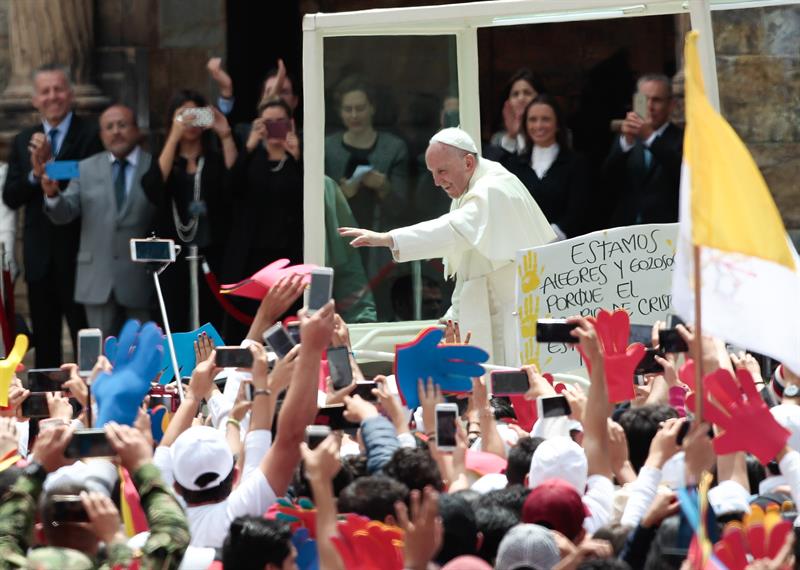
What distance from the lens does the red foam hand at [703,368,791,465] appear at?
4.96 meters

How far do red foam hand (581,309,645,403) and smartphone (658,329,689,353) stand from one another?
28 centimetres

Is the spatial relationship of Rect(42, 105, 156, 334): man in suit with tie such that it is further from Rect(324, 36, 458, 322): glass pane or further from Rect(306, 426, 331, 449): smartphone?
Rect(306, 426, 331, 449): smartphone

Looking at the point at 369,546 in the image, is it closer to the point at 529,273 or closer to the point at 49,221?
the point at 529,273

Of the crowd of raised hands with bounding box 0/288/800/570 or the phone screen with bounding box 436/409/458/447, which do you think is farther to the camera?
the phone screen with bounding box 436/409/458/447

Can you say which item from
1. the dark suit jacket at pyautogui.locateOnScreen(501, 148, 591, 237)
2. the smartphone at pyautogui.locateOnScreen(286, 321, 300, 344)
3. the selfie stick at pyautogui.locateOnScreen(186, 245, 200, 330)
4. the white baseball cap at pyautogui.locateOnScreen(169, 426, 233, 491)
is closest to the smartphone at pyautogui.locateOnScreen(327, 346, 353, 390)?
the smartphone at pyautogui.locateOnScreen(286, 321, 300, 344)

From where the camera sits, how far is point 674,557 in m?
4.33

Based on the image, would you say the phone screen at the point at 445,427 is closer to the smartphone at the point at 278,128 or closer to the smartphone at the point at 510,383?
the smartphone at the point at 510,383

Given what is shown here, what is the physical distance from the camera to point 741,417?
498cm

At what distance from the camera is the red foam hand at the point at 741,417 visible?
496cm

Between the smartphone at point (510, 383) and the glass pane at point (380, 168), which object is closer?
the smartphone at point (510, 383)

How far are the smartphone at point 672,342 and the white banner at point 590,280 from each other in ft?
8.01

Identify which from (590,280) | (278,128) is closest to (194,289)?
(278,128)

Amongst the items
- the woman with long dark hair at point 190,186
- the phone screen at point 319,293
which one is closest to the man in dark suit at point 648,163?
the woman with long dark hair at point 190,186

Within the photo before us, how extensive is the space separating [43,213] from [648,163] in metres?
3.48
